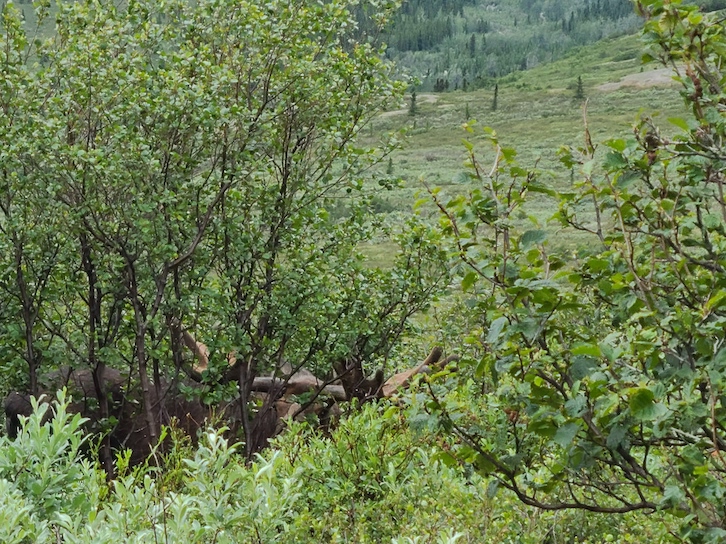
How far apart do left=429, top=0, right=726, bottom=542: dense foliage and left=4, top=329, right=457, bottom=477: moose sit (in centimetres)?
812

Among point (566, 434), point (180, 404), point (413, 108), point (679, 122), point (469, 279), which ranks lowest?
point (413, 108)

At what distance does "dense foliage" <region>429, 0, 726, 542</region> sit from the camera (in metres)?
3.06

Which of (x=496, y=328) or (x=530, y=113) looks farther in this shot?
(x=530, y=113)

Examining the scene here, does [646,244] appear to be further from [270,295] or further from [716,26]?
[270,295]

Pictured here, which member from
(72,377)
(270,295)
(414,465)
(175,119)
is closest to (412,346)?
(270,295)

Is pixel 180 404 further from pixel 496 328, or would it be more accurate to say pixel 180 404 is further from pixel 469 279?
pixel 496 328

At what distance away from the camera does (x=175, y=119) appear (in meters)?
10.1

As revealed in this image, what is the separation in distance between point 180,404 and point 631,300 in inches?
415

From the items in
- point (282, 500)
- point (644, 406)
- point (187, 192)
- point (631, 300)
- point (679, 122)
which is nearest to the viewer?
point (644, 406)

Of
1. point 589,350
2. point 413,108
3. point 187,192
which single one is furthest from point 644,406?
point 413,108

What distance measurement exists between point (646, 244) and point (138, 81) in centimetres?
798

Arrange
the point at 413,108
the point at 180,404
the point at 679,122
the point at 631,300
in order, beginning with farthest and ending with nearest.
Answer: the point at 413,108 < the point at 180,404 < the point at 679,122 < the point at 631,300

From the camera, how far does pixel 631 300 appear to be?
10.6 ft

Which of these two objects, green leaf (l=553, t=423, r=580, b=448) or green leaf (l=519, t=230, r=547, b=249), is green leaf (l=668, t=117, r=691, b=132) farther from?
green leaf (l=553, t=423, r=580, b=448)
